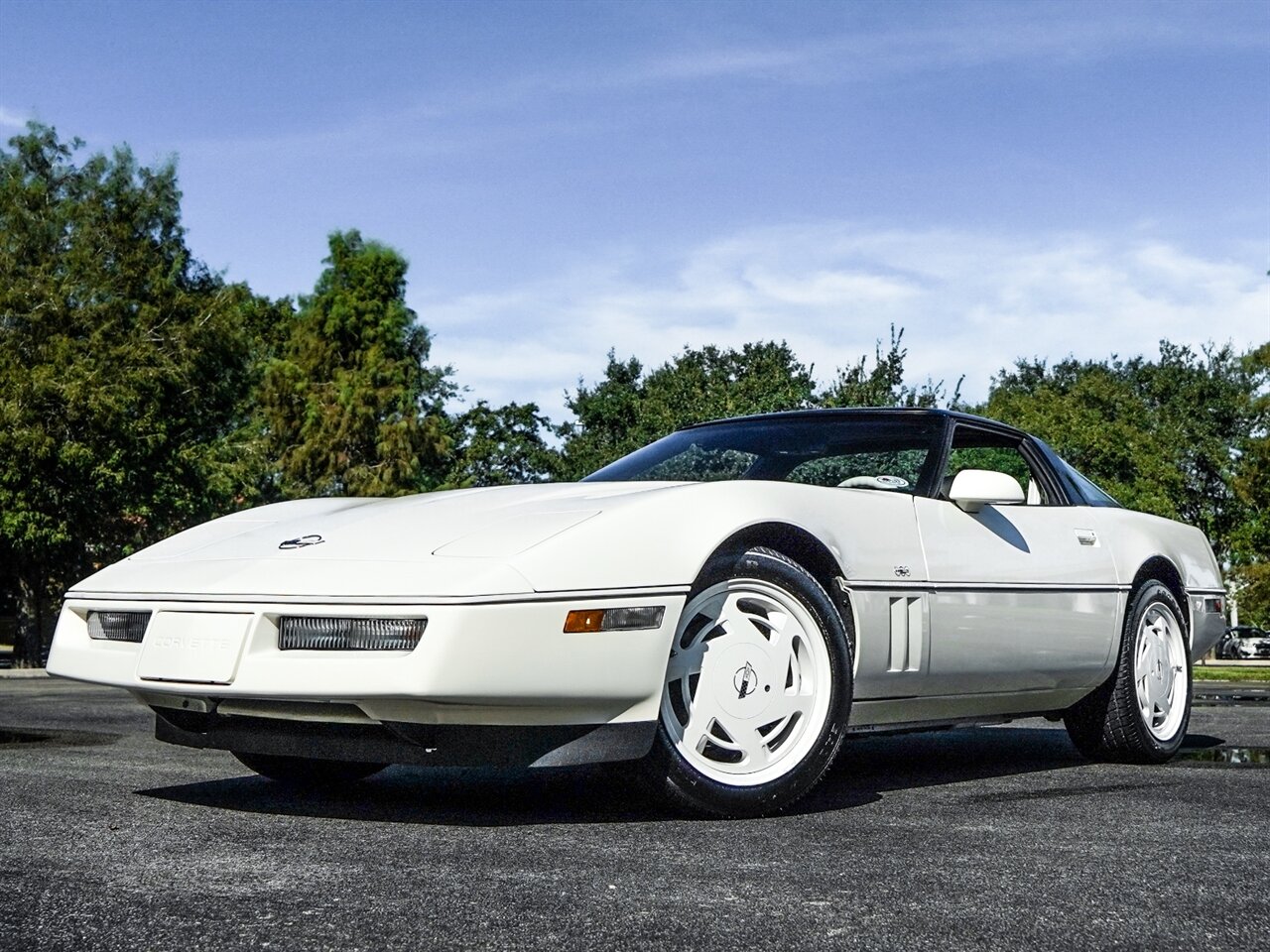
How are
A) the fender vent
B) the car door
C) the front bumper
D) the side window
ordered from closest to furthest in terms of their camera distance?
the front bumper < the fender vent < the car door < the side window

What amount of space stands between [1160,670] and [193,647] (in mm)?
4125

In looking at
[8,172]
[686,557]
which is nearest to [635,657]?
[686,557]

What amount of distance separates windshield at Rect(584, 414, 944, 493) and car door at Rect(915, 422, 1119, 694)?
16cm

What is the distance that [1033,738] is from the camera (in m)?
7.21

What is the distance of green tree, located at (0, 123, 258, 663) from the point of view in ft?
94.2

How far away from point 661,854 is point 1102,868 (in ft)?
3.25

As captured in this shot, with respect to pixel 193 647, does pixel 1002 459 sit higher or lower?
higher

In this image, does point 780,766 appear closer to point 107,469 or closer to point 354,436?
point 107,469

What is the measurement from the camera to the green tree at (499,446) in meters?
50.2

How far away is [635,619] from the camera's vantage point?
3982 millimetres

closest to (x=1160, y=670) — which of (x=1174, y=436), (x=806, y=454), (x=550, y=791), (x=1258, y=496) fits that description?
(x=806, y=454)

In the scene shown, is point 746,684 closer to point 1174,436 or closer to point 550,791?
point 550,791

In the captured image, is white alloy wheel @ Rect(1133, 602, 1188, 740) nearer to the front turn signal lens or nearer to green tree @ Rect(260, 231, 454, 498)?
the front turn signal lens

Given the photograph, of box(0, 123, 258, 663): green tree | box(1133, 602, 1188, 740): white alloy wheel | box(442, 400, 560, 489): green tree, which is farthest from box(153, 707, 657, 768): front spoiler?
box(442, 400, 560, 489): green tree
